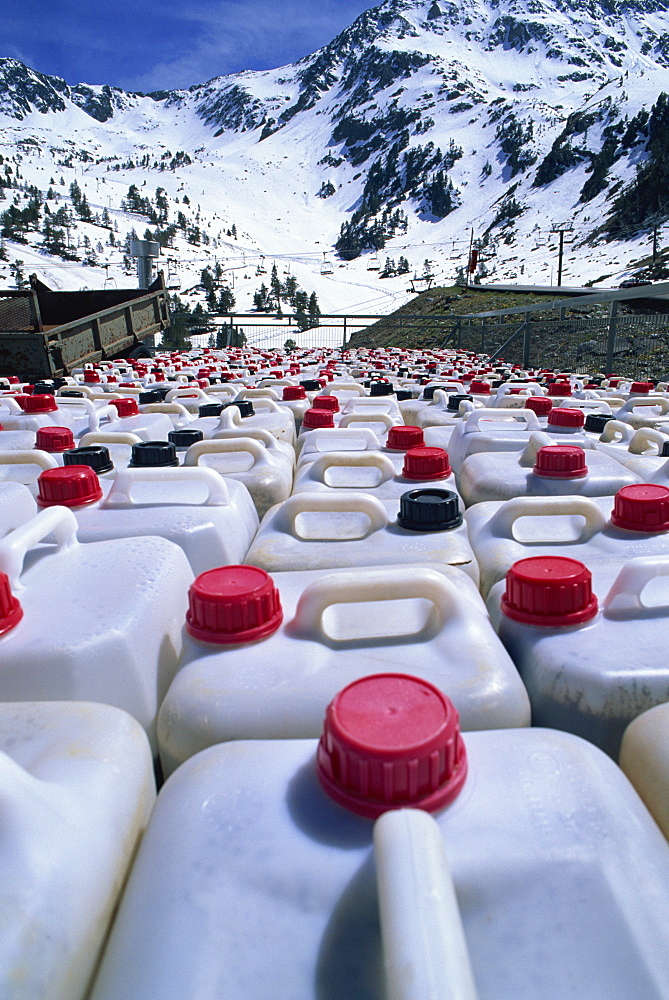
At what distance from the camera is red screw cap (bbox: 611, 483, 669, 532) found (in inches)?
66.0

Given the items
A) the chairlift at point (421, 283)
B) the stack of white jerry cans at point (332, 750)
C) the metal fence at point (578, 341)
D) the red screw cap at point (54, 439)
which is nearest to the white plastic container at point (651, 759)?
the stack of white jerry cans at point (332, 750)

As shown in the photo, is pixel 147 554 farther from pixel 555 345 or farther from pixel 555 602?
pixel 555 345

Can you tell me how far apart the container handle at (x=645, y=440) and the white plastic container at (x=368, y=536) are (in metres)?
1.22

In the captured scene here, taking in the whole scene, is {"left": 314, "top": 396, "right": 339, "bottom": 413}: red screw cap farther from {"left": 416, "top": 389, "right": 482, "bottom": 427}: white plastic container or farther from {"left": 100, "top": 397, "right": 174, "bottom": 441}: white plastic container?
{"left": 100, "top": 397, "right": 174, "bottom": 441}: white plastic container

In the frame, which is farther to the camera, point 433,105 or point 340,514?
point 433,105

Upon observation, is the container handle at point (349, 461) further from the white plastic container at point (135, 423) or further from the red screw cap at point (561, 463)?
the white plastic container at point (135, 423)

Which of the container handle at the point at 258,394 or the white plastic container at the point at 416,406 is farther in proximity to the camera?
the container handle at the point at 258,394

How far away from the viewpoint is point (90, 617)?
119 cm

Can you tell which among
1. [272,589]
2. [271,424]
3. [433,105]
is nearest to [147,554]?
[272,589]

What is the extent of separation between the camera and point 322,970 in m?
0.66

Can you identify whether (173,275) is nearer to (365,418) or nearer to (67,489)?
(365,418)

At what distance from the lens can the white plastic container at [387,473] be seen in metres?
2.17

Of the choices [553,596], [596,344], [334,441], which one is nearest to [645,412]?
[334,441]

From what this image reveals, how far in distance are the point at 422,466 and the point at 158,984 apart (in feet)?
5.95
